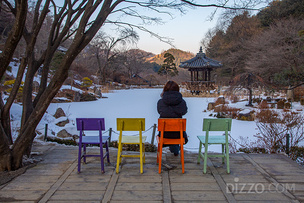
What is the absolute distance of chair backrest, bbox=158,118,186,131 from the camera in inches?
129

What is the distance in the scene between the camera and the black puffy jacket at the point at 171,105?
3703 millimetres

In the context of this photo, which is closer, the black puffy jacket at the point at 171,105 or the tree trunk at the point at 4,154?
the tree trunk at the point at 4,154

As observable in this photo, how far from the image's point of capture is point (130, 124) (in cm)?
331

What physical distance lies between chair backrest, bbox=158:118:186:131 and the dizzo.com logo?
913 mm

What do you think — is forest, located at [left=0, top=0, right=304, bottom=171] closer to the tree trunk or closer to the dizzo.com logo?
the tree trunk

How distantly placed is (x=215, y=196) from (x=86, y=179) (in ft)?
5.24

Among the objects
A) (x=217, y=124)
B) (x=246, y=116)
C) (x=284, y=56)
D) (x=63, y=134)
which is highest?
(x=284, y=56)

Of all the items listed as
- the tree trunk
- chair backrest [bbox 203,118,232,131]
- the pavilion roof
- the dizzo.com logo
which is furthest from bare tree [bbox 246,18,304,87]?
the tree trunk


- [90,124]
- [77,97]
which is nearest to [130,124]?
[90,124]

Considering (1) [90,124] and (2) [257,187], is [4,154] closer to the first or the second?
(1) [90,124]

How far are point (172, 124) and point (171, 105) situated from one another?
20.2 inches

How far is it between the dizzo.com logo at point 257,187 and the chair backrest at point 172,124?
91cm

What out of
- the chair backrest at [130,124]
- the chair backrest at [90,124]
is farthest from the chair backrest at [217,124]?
the chair backrest at [90,124]

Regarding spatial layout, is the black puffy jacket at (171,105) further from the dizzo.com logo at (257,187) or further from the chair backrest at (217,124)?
the dizzo.com logo at (257,187)
